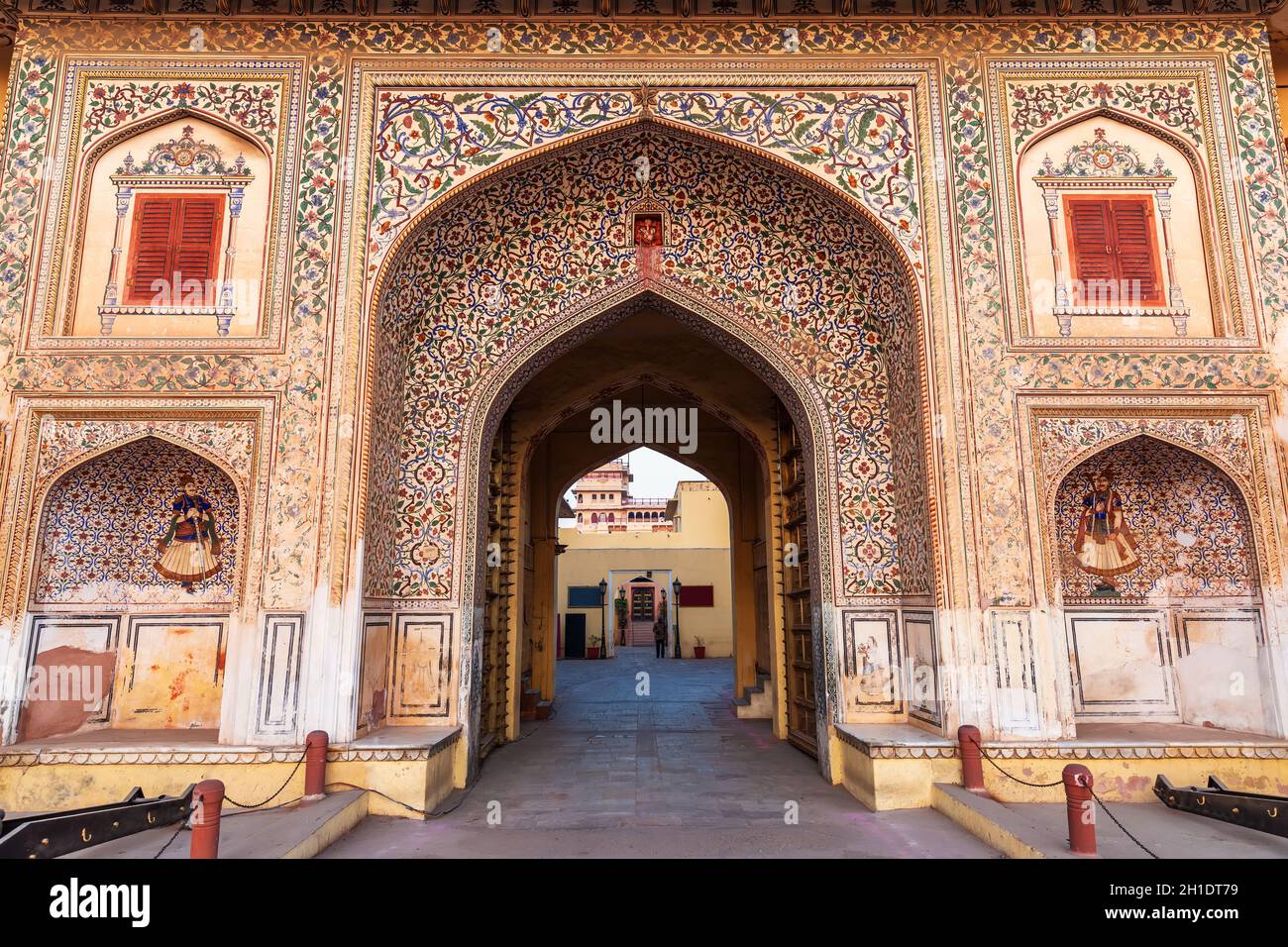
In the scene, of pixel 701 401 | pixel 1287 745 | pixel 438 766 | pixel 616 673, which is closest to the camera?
pixel 1287 745

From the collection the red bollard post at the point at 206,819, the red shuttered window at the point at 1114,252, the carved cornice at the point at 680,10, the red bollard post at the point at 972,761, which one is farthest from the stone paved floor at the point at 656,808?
the carved cornice at the point at 680,10

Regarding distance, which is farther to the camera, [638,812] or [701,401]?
[701,401]

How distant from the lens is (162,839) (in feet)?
14.2

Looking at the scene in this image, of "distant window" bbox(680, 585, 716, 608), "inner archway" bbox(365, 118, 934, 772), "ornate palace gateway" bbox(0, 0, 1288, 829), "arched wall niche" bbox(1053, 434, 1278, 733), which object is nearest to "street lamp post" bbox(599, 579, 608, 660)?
"distant window" bbox(680, 585, 716, 608)

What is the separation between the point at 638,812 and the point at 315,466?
329cm

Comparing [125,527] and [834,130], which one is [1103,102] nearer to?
[834,130]

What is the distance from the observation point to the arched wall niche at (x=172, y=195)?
5.68m

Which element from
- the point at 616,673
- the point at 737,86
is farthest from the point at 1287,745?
the point at 616,673

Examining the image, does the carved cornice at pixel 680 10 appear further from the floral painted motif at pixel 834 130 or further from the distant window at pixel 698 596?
the distant window at pixel 698 596

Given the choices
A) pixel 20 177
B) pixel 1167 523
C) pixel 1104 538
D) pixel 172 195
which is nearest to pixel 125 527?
pixel 172 195

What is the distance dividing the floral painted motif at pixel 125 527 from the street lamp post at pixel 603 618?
612 inches

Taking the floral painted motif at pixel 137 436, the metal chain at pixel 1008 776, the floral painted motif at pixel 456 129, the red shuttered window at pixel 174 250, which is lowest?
the metal chain at pixel 1008 776

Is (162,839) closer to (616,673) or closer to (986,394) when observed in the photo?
(986,394)
